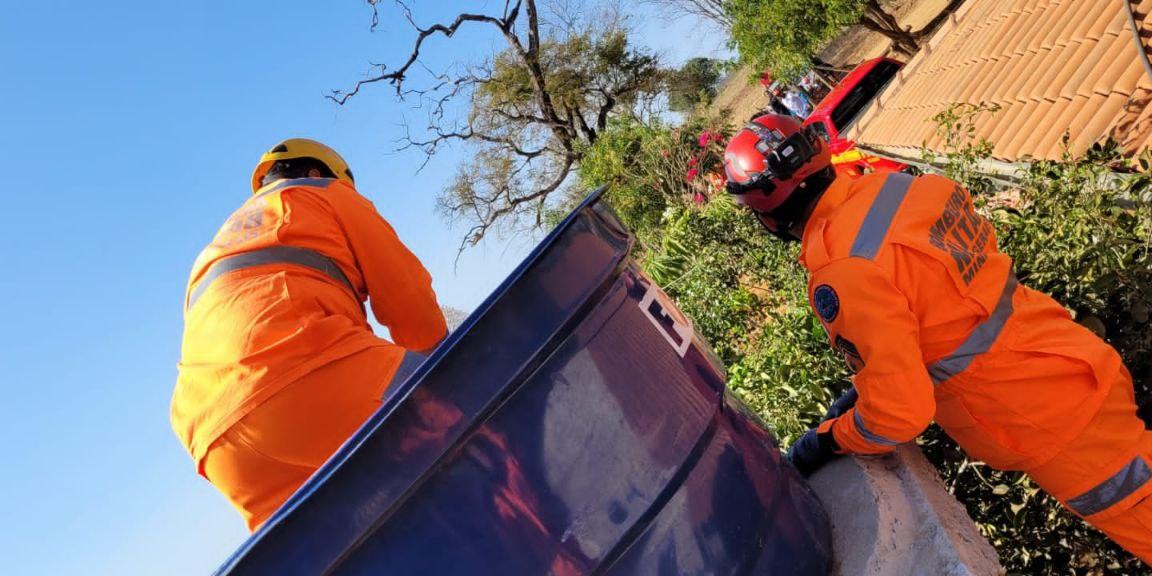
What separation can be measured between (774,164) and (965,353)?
2.68 ft

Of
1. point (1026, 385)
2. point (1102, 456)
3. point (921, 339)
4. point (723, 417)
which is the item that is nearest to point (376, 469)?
point (723, 417)

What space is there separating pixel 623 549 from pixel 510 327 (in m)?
0.41

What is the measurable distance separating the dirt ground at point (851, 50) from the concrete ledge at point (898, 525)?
20.8 meters

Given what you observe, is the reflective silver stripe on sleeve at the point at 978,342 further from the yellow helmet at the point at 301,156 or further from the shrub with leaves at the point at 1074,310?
the yellow helmet at the point at 301,156

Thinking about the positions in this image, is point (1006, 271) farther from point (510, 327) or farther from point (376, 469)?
point (376, 469)

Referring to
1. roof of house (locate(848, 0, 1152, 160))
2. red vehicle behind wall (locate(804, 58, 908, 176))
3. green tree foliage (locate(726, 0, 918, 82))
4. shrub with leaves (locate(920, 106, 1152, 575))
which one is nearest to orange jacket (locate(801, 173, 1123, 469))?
shrub with leaves (locate(920, 106, 1152, 575))

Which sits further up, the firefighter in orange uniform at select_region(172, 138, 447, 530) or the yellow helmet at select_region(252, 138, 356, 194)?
the yellow helmet at select_region(252, 138, 356, 194)

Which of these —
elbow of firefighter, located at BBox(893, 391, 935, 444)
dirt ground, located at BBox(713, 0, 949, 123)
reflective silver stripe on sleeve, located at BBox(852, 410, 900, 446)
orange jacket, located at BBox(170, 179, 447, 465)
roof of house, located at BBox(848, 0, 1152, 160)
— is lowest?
dirt ground, located at BBox(713, 0, 949, 123)

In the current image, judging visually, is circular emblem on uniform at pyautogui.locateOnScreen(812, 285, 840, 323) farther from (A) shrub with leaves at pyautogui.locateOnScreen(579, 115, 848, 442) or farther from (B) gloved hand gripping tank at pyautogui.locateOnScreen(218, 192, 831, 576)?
(A) shrub with leaves at pyautogui.locateOnScreen(579, 115, 848, 442)

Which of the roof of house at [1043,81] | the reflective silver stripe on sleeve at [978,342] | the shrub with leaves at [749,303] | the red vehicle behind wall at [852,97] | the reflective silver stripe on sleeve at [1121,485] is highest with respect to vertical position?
the reflective silver stripe on sleeve at [978,342]

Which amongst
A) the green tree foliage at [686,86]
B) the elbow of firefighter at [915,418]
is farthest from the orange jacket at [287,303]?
the green tree foliage at [686,86]

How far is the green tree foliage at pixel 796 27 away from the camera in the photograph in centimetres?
1889

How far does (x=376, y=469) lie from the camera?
1150 millimetres

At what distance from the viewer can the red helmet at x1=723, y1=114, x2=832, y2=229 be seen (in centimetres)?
265
